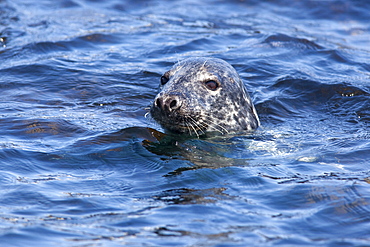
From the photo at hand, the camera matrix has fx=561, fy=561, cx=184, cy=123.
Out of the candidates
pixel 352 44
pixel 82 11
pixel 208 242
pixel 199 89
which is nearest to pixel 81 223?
pixel 208 242

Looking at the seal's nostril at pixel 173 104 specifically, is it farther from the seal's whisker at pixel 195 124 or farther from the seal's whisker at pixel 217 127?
the seal's whisker at pixel 217 127

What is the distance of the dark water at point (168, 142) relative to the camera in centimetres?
431

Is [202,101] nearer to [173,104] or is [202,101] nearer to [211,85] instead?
[211,85]

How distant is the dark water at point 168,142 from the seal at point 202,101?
0.81 ft

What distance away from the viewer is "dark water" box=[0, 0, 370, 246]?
14.1ft

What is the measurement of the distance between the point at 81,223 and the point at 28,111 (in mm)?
3769

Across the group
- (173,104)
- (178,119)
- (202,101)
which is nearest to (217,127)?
(202,101)

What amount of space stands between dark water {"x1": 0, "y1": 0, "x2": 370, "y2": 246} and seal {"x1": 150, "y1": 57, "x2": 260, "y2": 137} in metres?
0.25

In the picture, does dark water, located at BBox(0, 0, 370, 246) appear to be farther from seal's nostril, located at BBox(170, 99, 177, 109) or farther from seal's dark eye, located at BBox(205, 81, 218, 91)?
seal's dark eye, located at BBox(205, 81, 218, 91)

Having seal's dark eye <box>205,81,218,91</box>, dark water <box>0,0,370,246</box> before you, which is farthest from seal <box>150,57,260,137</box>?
dark water <box>0,0,370,246</box>

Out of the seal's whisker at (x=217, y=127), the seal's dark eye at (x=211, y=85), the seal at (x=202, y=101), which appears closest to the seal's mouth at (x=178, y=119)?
the seal at (x=202, y=101)

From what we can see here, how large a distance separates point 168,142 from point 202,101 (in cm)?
64

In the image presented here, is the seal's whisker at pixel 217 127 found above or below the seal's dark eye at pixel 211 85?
below

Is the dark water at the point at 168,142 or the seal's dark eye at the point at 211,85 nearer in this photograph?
the dark water at the point at 168,142
